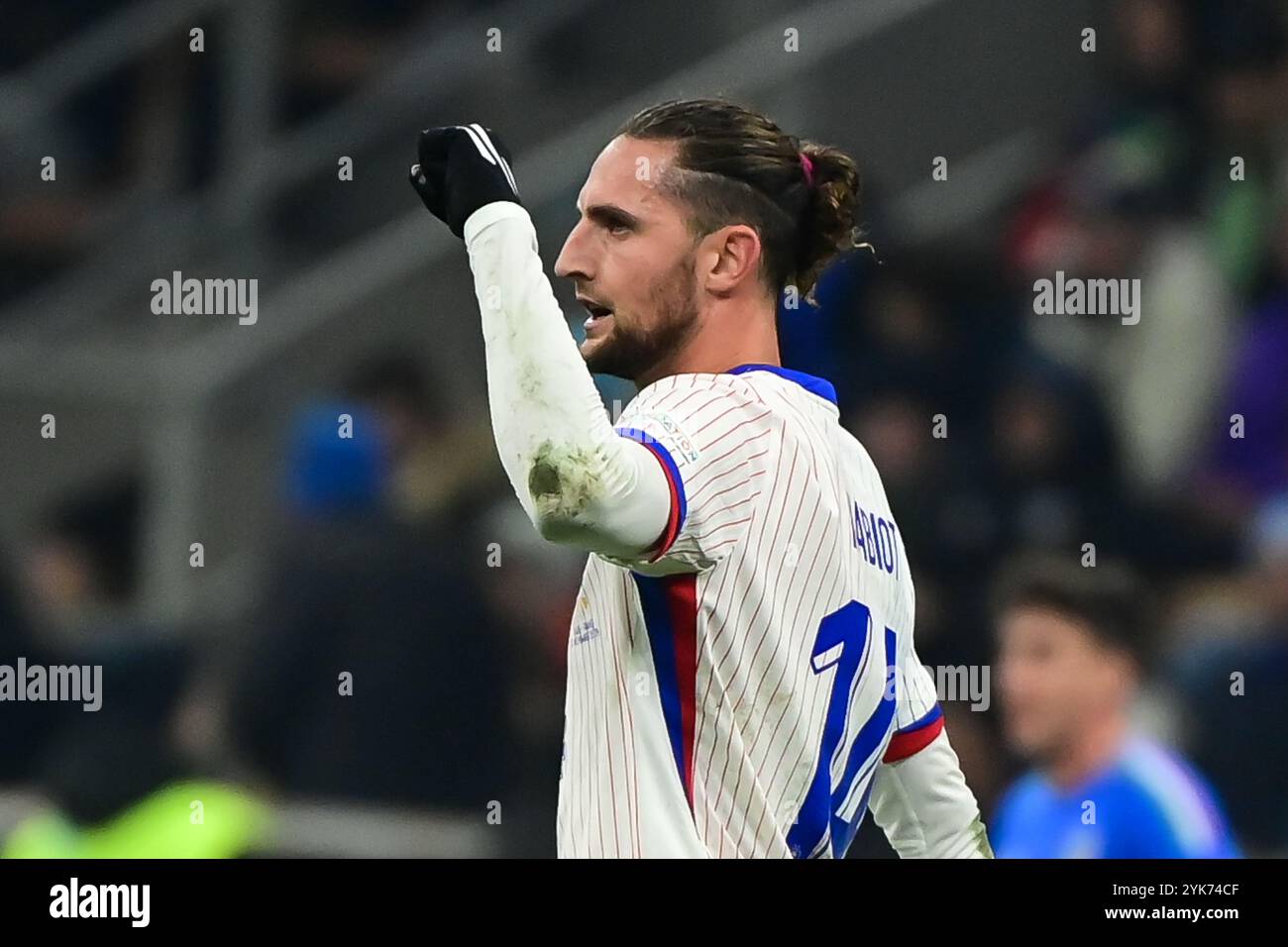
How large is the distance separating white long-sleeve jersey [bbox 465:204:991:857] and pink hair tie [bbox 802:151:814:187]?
31 centimetres

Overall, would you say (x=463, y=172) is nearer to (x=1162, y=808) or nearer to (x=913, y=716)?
(x=913, y=716)

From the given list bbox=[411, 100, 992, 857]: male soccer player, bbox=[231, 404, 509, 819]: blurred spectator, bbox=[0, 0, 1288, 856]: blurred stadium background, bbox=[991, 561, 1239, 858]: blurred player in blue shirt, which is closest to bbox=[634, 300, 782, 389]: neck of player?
bbox=[411, 100, 992, 857]: male soccer player

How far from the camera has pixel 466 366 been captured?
24.2 feet

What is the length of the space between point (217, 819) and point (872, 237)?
3000 mm

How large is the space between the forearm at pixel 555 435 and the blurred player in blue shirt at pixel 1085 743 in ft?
5.87

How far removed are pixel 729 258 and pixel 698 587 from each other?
50cm

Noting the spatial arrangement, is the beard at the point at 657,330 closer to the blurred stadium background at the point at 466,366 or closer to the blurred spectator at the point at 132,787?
the blurred stadium background at the point at 466,366

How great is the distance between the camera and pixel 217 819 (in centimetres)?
544

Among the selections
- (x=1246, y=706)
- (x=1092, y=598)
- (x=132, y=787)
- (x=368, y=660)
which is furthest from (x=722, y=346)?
(x=1246, y=706)

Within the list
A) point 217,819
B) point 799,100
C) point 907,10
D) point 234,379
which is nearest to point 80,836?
point 217,819

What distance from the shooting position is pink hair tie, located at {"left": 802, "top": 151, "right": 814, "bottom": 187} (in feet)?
9.40

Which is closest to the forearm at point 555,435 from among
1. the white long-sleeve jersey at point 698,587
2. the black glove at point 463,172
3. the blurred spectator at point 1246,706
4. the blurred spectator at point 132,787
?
the white long-sleeve jersey at point 698,587

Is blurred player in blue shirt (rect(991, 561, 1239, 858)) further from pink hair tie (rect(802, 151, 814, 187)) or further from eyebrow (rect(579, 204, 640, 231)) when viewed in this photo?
eyebrow (rect(579, 204, 640, 231))

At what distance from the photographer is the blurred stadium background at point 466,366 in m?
5.77
